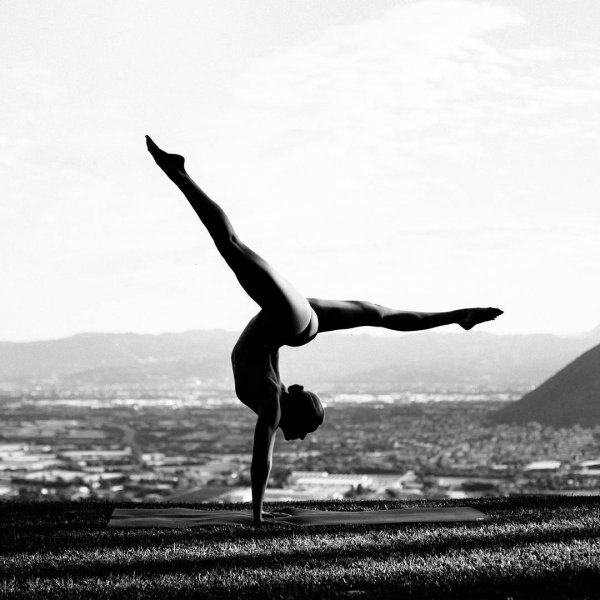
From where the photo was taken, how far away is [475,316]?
32.8 feet

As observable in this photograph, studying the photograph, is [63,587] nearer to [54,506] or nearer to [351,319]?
[351,319]

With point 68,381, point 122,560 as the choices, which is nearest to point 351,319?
point 122,560

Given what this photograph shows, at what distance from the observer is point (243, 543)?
7.64 metres

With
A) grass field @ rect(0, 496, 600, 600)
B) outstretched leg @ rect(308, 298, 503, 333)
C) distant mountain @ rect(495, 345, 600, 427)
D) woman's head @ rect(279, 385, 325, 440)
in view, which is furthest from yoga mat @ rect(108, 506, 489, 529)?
distant mountain @ rect(495, 345, 600, 427)

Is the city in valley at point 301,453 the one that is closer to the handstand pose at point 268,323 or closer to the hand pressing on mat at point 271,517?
the hand pressing on mat at point 271,517

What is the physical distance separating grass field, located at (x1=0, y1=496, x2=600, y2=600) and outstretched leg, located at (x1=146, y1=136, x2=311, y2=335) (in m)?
1.90

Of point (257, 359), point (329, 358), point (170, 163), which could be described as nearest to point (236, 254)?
point (170, 163)

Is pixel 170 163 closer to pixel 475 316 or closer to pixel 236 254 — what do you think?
pixel 236 254

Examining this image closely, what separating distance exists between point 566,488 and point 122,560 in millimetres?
25421

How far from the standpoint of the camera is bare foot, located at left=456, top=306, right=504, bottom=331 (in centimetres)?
990

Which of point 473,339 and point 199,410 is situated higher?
point 473,339

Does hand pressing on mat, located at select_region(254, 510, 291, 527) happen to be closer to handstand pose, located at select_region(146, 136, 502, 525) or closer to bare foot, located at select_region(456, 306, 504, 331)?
handstand pose, located at select_region(146, 136, 502, 525)

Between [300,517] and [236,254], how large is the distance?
2643 millimetres

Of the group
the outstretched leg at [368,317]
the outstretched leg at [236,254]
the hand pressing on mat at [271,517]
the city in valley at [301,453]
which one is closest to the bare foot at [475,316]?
the outstretched leg at [368,317]
